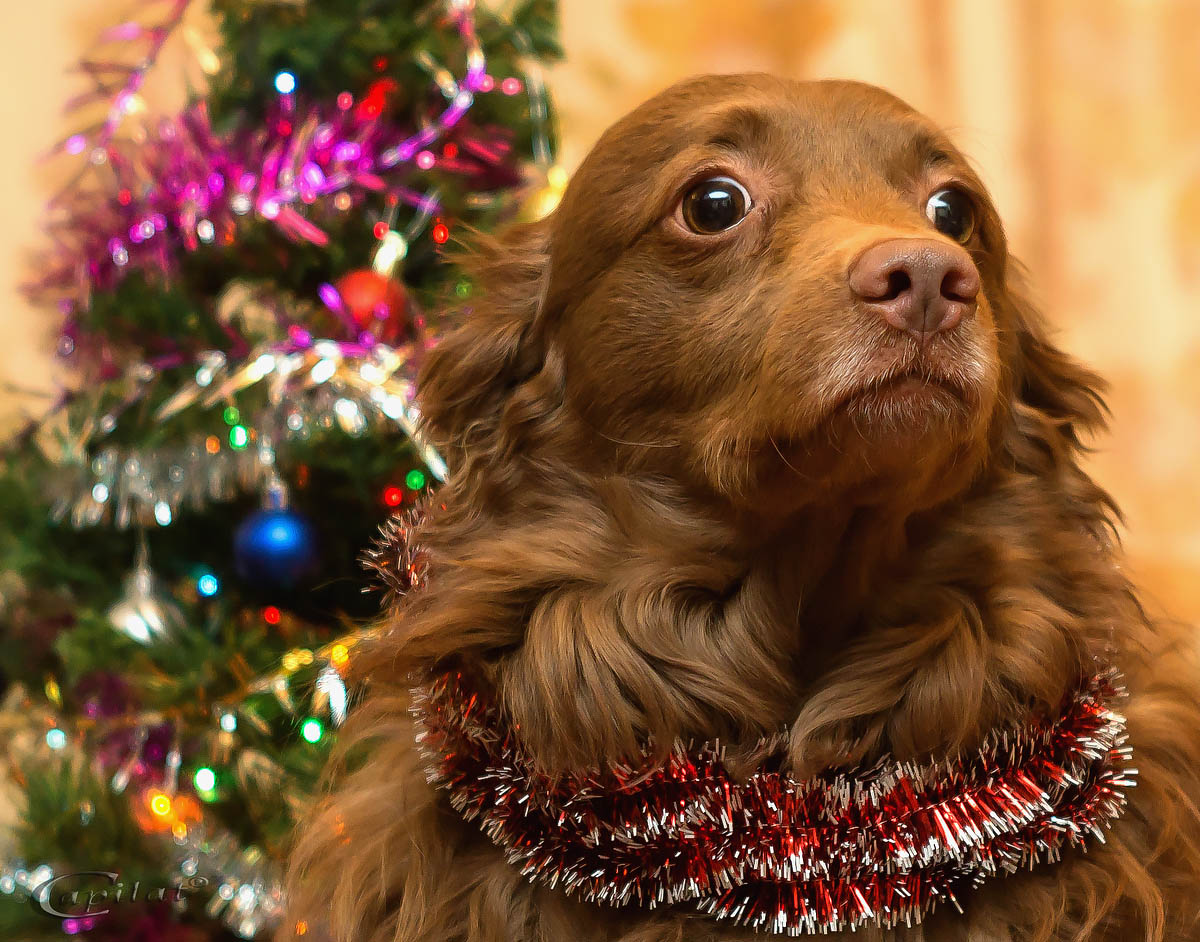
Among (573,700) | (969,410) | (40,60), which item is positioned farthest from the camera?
(40,60)

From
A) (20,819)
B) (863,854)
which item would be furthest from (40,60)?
(863,854)

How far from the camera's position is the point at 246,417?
1.79 meters

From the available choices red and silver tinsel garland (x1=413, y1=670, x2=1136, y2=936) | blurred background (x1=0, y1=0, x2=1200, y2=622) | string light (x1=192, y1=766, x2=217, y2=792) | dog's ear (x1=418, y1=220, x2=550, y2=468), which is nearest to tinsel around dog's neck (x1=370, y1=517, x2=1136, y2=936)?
red and silver tinsel garland (x1=413, y1=670, x2=1136, y2=936)

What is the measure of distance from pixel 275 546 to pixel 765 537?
0.87m

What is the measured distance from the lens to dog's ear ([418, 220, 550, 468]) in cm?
138

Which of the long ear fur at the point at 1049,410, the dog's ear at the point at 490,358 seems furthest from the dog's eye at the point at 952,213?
the dog's ear at the point at 490,358

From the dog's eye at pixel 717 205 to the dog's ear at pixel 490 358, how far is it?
0.23m

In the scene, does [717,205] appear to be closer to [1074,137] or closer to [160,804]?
[160,804]

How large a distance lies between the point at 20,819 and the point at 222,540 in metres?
0.55

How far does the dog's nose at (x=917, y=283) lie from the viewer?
0.99m

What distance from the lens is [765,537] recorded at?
1.21 metres

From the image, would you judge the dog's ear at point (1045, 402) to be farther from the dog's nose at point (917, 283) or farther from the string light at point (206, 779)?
the string light at point (206, 779)

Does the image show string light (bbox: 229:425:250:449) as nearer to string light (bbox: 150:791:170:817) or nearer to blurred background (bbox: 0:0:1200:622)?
string light (bbox: 150:791:170:817)

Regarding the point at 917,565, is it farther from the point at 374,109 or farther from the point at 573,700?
the point at 374,109
